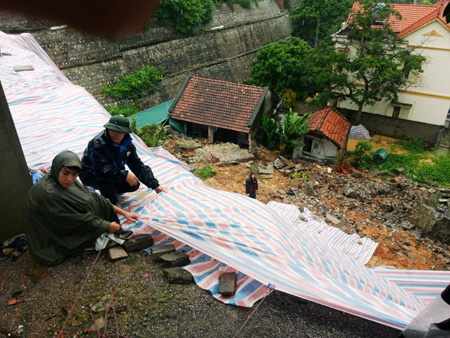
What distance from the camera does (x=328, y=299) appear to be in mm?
2725

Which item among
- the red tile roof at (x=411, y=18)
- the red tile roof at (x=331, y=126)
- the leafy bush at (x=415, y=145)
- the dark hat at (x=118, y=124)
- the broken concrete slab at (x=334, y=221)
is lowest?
the leafy bush at (x=415, y=145)

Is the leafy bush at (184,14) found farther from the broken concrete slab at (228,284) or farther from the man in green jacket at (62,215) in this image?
the broken concrete slab at (228,284)

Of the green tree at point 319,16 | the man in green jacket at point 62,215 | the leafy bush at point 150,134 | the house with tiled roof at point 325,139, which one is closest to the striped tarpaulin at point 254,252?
the man in green jacket at point 62,215

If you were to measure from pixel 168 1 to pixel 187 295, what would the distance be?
780 inches

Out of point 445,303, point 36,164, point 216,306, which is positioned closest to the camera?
point 445,303

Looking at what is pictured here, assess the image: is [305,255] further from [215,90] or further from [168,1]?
[168,1]

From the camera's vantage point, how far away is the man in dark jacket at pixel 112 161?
12.4 ft

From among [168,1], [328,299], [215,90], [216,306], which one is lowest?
[215,90]

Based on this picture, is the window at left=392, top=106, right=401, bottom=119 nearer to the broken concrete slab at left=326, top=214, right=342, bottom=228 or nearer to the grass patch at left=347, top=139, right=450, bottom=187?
the grass patch at left=347, top=139, right=450, bottom=187

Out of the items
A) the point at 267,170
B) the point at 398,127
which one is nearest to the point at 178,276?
the point at 267,170

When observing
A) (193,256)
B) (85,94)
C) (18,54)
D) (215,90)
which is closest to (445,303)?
(193,256)

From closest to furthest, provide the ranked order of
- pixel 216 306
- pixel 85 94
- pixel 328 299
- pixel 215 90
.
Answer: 1. pixel 328 299
2. pixel 216 306
3. pixel 85 94
4. pixel 215 90

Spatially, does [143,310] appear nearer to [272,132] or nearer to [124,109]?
[272,132]

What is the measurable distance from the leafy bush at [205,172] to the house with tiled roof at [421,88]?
39.1 feet
